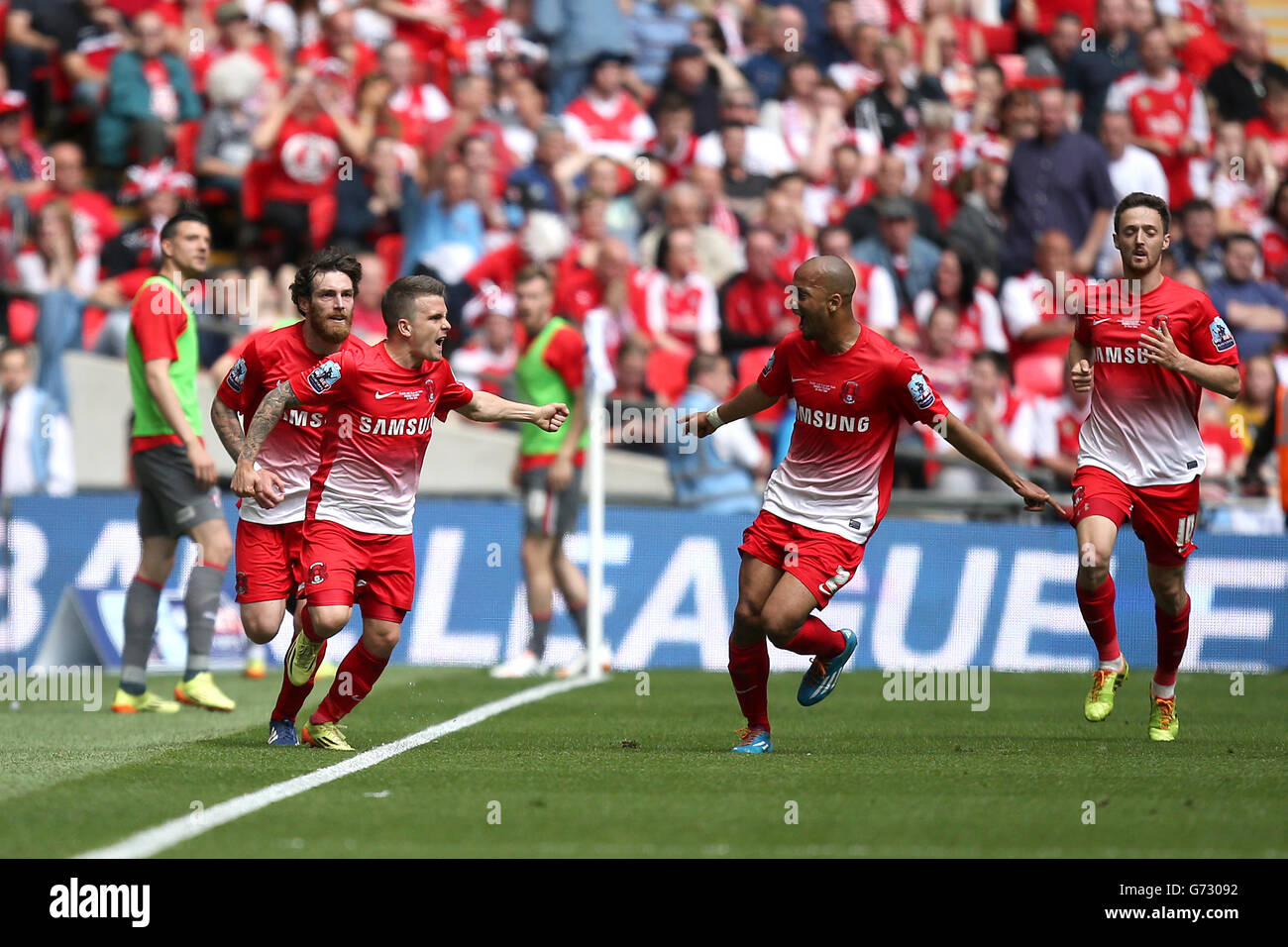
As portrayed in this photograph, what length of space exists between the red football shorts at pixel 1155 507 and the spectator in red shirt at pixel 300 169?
Result: 9.52 metres

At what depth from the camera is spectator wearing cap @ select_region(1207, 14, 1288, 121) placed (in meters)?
18.8

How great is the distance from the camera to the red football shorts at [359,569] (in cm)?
739

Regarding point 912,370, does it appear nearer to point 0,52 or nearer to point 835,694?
point 835,694

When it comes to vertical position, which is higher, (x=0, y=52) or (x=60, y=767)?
(x=0, y=52)

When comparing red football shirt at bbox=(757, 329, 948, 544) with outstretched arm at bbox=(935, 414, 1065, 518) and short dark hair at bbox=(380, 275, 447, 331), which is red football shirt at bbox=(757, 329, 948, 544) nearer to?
outstretched arm at bbox=(935, 414, 1065, 518)

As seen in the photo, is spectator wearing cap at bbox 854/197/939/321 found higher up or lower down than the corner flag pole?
higher up

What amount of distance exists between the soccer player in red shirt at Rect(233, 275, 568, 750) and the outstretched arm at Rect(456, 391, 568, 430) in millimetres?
270

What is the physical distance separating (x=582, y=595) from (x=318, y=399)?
Result: 5.14m

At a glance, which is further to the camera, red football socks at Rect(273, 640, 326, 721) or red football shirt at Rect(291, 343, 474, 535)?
red football socks at Rect(273, 640, 326, 721)

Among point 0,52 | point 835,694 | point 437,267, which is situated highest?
point 0,52

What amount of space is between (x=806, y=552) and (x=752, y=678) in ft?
1.99

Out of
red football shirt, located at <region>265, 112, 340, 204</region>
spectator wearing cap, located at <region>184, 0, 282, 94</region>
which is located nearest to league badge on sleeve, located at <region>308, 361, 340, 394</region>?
red football shirt, located at <region>265, 112, 340, 204</region>

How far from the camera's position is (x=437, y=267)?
15844mm

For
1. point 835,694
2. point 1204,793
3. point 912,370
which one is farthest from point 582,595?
point 1204,793
